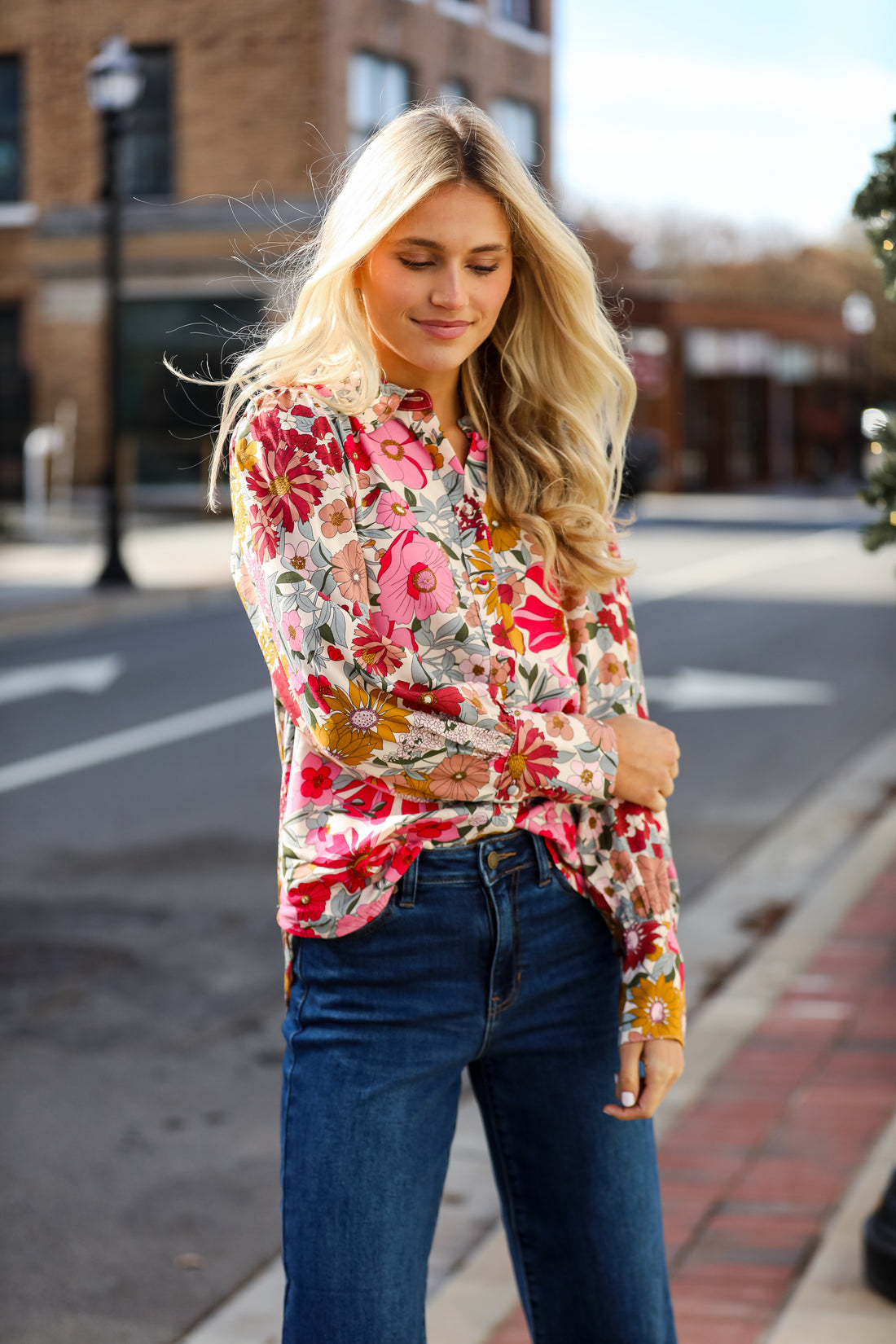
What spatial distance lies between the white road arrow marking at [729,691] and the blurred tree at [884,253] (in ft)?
22.8

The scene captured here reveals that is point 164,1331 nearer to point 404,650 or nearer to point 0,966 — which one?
point 404,650

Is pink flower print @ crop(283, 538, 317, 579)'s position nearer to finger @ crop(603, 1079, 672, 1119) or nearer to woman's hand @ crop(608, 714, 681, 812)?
woman's hand @ crop(608, 714, 681, 812)

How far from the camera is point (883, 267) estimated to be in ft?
10.2

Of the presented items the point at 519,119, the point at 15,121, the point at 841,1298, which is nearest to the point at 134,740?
the point at 841,1298

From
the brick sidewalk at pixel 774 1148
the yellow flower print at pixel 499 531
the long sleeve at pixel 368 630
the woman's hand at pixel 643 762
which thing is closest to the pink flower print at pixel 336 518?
the long sleeve at pixel 368 630

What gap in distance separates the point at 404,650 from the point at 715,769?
22.1ft

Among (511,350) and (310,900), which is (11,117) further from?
(310,900)

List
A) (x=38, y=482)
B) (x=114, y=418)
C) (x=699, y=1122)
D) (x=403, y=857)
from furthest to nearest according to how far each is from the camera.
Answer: (x=38, y=482)
(x=114, y=418)
(x=699, y=1122)
(x=403, y=857)

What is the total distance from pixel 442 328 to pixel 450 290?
5 cm

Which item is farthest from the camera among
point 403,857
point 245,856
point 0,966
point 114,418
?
point 114,418

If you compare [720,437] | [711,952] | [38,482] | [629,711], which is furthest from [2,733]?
[720,437]

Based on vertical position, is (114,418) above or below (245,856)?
above

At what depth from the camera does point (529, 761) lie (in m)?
1.91

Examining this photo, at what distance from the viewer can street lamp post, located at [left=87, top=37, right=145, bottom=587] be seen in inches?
648
